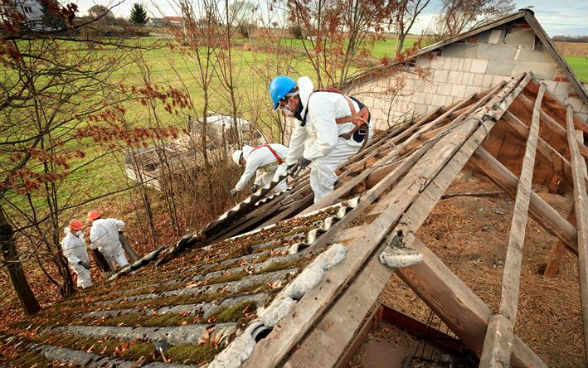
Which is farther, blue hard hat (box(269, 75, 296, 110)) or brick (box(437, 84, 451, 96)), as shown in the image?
brick (box(437, 84, 451, 96))

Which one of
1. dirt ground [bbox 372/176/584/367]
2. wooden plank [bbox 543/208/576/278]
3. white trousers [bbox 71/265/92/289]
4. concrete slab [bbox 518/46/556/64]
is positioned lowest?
white trousers [bbox 71/265/92/289]

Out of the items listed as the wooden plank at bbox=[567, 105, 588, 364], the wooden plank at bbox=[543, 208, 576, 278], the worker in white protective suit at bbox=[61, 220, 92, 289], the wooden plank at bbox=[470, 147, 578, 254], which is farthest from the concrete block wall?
the worker in white protective suit at bbox=[61, 220, 92, 289]

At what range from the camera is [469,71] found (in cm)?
772

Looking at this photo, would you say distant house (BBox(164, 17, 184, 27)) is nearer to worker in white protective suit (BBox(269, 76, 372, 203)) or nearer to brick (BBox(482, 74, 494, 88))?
worker in white protective suit (BBox(269, 76, 372, 203))

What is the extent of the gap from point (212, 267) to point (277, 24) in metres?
9.07

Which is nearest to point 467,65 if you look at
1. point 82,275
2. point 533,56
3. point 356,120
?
point 533,56

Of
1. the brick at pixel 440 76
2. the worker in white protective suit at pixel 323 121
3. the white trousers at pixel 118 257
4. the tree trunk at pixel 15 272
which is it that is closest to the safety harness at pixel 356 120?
the worker in white protective suit at pixel 323 121

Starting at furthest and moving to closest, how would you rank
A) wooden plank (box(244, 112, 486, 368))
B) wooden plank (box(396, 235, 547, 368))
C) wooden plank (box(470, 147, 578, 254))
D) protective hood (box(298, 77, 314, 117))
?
protective hood (box(298, 77, 314, 117)) → wooden plank (box(470, 147, 578, 254)) → wooden plank (box(396, 235, 547, 368)) → wooden plank (box(244, 112, 486, 368))

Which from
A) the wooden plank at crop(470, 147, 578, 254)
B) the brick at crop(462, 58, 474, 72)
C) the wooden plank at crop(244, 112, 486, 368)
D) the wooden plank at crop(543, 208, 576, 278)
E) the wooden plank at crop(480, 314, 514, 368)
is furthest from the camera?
the brick at crop(462, 58, 474, 72)

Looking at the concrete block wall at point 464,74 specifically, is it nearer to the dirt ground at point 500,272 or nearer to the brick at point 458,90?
the brick at point 458,90

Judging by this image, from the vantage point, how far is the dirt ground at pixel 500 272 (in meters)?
4.09

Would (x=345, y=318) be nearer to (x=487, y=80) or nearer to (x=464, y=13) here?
(x=487, y=80)

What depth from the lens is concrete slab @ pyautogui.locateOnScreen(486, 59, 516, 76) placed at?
724 centimetres

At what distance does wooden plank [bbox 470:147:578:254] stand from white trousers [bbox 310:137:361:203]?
184cm
